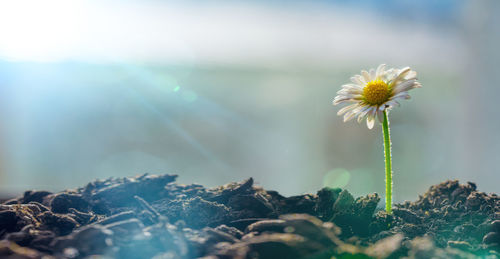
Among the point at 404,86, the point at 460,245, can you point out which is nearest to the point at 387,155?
the point at 404,86

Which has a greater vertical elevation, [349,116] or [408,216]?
[349,116]

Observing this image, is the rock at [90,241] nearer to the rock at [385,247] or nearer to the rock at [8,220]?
the rock at [8,220]

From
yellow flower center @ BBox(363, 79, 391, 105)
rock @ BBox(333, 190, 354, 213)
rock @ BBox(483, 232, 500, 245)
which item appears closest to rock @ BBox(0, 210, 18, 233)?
rock @ BBox(333, 190, 354, 213)

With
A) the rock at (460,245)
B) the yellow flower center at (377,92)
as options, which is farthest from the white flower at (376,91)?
the rock at (460,245)

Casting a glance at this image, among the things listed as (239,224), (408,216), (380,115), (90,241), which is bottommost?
(90,241)

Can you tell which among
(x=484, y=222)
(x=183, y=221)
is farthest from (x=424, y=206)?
(x=183, y=221)

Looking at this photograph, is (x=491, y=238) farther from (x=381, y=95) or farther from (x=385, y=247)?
(x=381, y=95)

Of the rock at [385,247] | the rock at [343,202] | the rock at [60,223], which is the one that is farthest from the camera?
the rock at [343,202]
